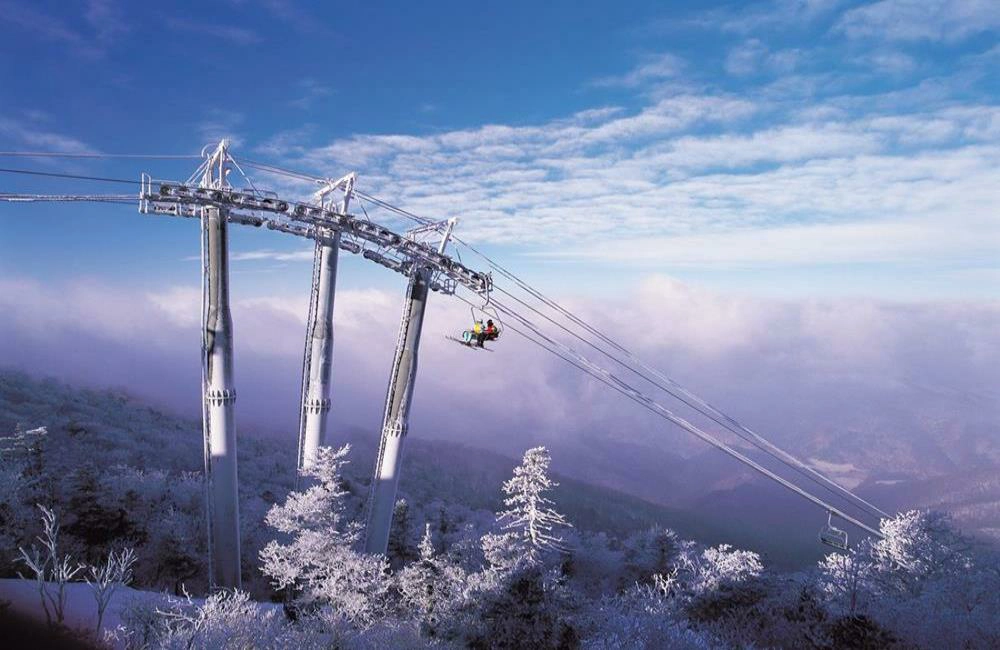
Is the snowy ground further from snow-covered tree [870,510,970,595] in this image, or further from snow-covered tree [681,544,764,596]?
snow-covered tree [870,510,970,595]

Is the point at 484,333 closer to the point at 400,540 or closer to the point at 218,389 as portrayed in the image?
the point at 218,389

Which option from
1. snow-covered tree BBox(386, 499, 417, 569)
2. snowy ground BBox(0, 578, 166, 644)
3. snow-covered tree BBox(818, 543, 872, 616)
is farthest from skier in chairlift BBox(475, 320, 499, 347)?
snow-covered tree BBox(386, 499, 417, 569)

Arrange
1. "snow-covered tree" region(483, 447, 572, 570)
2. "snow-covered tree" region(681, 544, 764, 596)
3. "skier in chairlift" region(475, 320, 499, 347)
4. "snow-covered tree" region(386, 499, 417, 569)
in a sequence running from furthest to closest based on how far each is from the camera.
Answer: "snow-covered tree" region(386, 499, 417, 569) < "snow-covered tree" region(681, 544, 764, 596) < "snow-covered tree" region(483, 447, 572, 570) < "skier in chairlift" region(475, 320, 499, 347)

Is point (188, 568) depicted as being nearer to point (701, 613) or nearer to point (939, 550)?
point (701, 613)

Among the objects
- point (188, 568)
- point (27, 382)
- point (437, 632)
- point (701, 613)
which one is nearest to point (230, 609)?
point (437, 632)

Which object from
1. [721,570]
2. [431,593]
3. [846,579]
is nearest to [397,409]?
[431,593]
